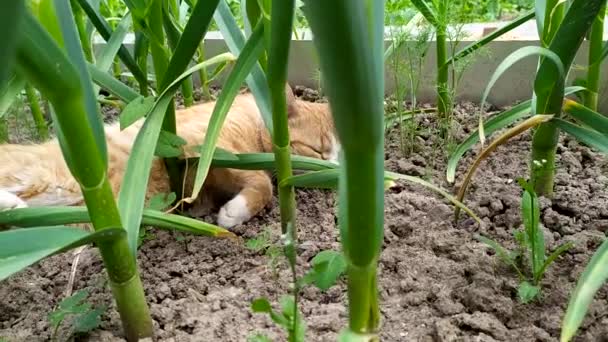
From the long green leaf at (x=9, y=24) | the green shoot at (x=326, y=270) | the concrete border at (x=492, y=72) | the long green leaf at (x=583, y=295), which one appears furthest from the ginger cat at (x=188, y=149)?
the long green leaf at (x=9, y=24)

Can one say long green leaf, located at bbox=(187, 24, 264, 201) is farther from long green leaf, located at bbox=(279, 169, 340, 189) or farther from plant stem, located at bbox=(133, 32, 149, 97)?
plant stem, located at bbox=(133, 32, 149, 97)

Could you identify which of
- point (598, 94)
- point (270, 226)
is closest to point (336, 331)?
point (270, 226)

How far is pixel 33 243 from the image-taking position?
646 millimetres

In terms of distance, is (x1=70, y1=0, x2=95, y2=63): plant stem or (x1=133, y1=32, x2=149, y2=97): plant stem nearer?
(x1=133, y1=32, x2=149, y2=97): plant stem

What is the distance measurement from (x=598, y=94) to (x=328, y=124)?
0.64 m

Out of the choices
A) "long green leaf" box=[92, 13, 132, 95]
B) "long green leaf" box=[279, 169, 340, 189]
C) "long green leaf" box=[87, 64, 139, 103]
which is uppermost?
"long green leaf" box=[92, 13, 132, 95]

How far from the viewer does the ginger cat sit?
128 cm

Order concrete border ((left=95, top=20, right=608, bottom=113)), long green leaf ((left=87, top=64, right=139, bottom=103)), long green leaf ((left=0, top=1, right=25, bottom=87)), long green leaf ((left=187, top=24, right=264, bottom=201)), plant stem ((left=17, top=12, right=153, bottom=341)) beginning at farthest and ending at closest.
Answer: concrete border ((left=95, top=20, right=608, bottom=113)), long green leaf ((left=87, top=64, right=139, bottom=103)), long green leaf ((left=187, top=24, right=264, bottom=201)), plant stem ((left=17, top=12, right=153, bottom=341)), long green leaf ((left=0, top=1, right=25, bottom=87))

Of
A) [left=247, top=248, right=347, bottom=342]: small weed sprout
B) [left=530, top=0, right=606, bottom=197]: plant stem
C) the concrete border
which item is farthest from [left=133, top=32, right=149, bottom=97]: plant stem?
[left=530, top=0, right=606, bottom=197]: plant stem

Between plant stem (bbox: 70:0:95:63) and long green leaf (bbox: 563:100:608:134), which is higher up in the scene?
plant stem (bbox: 70:0:95:63)

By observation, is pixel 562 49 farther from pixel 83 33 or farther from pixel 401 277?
pixel 83 33

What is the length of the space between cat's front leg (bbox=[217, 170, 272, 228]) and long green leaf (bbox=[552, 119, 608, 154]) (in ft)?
1.95

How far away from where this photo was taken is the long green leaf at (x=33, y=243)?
62 cm

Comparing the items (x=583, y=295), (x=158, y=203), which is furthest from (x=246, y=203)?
(x=583, y=295)
